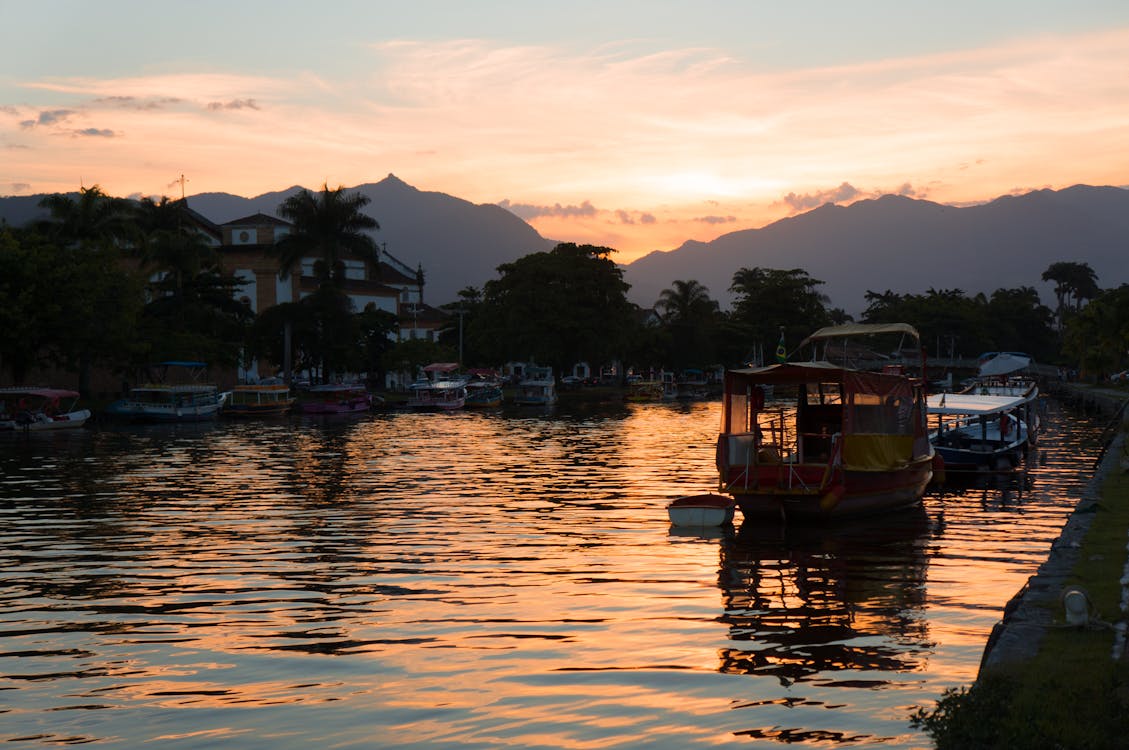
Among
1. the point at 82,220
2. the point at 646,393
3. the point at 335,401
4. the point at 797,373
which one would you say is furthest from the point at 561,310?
the point at 797,373

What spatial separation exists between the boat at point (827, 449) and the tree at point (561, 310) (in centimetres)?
10415

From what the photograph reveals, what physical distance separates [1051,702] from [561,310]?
128 m

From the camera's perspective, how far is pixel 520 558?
2273 cm

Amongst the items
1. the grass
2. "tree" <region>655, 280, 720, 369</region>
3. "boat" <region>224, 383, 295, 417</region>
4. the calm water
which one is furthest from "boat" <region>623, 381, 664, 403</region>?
the grass

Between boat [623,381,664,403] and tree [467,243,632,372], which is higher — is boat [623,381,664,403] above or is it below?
below

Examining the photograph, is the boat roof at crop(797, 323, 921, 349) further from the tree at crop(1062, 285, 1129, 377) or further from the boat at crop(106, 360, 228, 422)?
the tree at crop(1062, 285, 1129, 377)

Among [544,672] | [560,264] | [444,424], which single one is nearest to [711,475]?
[544,672]

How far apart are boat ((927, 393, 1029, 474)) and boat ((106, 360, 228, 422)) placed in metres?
49.8

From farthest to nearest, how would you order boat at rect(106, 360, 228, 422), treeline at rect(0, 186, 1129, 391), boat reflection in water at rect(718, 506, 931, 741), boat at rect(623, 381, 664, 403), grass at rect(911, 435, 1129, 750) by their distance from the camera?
boat at rect(623, 381, 664, 403) → boat at rect(106, 360, 228, 422) → treeline at rect(0, 186, 1129, 391) → boat reflection in water at rect(718, 506, 931, 741) → grass at rect(911, 435, 1129, 750)

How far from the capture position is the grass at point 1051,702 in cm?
882

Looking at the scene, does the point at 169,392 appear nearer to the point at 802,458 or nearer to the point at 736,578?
the point at 802,458

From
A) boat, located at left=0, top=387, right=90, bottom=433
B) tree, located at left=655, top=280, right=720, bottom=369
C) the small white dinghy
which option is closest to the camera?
the small white dinghy

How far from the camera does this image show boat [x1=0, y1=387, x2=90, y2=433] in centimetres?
6788

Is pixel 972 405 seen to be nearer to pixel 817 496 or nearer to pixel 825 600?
pixel 817 496
